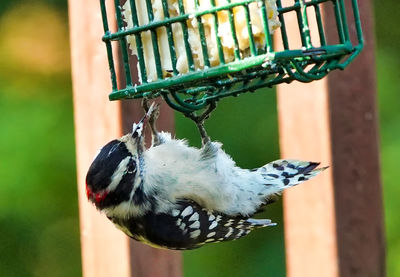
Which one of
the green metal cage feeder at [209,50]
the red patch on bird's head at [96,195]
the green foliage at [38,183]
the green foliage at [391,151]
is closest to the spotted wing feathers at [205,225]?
the red patch on bird's head at [96,195]

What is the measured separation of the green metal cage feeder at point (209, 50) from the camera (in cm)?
280

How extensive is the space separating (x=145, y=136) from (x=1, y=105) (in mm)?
2424

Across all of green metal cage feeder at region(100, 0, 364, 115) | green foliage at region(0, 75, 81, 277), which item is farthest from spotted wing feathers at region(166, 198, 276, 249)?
green foliage at region(0, 75, 81, 277)

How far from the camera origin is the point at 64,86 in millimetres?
6258

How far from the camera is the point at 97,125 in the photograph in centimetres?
349

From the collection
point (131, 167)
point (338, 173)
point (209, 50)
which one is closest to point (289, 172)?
point (338, 173)

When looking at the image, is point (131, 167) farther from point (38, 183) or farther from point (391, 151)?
point (391, 151)

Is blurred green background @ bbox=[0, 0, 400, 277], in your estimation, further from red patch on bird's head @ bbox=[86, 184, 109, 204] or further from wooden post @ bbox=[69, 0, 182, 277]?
red patch on bird's head @ bbox=[86, 184, 109, 204]

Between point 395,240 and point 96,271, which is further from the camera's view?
point 395,240

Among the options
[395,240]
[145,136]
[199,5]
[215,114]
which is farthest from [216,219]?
[215,114]

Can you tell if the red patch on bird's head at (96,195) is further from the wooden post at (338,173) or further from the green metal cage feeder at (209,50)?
the wooden post at (338,173)

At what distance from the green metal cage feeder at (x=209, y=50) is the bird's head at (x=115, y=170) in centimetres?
20

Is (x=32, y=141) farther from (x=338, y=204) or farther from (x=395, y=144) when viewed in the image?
(x=338, y=204)

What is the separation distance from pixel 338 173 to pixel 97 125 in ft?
3.15
